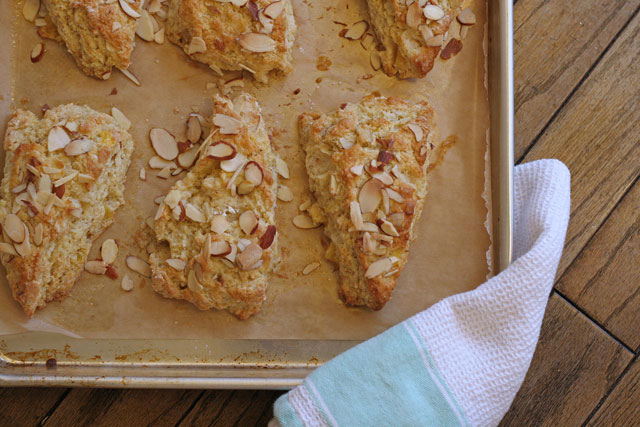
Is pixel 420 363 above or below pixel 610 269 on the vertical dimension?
below

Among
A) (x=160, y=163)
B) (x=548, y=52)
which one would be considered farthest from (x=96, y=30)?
(x=548, y=52)

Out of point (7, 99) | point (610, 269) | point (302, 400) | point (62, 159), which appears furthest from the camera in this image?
point (610, 269)

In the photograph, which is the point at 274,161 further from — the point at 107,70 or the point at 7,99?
the point at 7,99

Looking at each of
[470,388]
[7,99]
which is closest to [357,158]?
[470,388]

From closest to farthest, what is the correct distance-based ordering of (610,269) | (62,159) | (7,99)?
(62,159) → (7,99) → (610,269)

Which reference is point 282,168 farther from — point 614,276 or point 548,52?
point 614,276

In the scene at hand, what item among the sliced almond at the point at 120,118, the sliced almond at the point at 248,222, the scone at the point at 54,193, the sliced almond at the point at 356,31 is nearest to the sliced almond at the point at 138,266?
the scone at the point at 54,193
